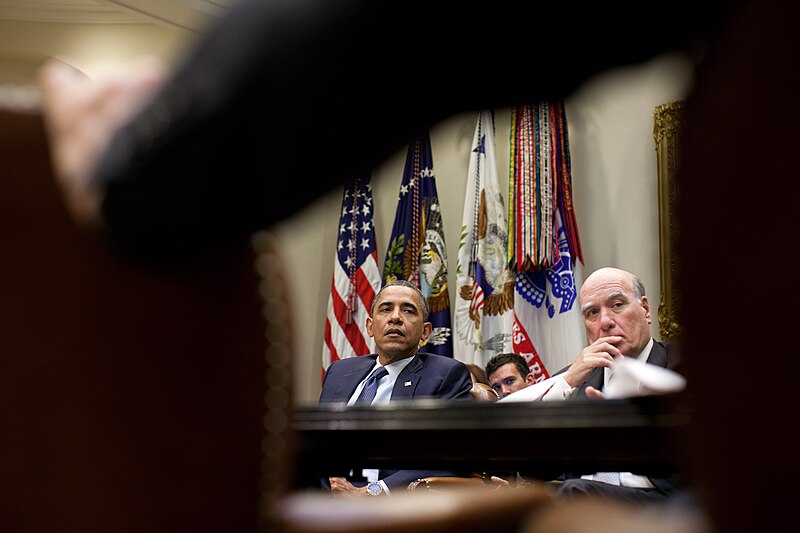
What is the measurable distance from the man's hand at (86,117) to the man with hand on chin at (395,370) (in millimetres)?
3883

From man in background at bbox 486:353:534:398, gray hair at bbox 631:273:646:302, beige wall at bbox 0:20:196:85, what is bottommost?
man in background at bbox 486:353:534:398

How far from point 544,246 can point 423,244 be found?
3.51 feet

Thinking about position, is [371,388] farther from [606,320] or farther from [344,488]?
[606,320]

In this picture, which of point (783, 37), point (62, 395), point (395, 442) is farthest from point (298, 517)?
point (395, 442)

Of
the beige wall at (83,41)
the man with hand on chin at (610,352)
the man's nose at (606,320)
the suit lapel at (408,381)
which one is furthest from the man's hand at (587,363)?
the beige wall at (83,41)

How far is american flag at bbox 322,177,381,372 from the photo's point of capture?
6.98m

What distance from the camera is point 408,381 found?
16.3ft

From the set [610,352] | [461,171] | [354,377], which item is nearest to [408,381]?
[354,377]

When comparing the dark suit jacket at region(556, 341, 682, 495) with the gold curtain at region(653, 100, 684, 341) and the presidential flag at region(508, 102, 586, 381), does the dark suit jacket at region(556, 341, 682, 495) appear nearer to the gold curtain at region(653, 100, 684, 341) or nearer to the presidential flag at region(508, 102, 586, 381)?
the gold curtain at region(653, 100, 684, 341)

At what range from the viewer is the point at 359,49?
21.8 inches

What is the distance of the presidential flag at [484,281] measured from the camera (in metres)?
6.33

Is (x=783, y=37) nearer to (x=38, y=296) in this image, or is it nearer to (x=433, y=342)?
(x=38, y=296)

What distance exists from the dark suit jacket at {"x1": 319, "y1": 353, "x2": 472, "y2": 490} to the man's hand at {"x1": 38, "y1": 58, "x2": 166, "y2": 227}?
13.0ft

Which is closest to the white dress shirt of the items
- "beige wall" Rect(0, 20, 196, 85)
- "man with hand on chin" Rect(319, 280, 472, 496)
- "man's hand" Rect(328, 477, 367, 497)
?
"man with hand on chin" Rect(319, 280, 472, 496)
